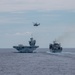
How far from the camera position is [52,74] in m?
81.2

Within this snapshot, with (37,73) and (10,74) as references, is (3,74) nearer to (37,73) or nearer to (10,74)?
(10,74)

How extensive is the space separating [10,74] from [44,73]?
670 cm

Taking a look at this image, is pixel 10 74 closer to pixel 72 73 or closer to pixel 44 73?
pixel 44 73

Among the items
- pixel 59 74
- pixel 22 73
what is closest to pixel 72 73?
pixel 59 74

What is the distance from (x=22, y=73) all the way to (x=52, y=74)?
618 centimetres

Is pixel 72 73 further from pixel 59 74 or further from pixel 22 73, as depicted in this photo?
pixel 22 73

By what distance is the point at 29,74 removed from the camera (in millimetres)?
81625

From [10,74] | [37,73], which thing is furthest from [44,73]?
[10,74]

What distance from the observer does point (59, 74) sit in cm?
8075

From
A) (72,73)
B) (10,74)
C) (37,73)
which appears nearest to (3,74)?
(10,74)

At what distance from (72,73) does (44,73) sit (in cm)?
541

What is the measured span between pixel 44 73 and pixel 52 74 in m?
2.74

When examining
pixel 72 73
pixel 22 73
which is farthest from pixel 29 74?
pixel 72 73

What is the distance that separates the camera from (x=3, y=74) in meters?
82.4
